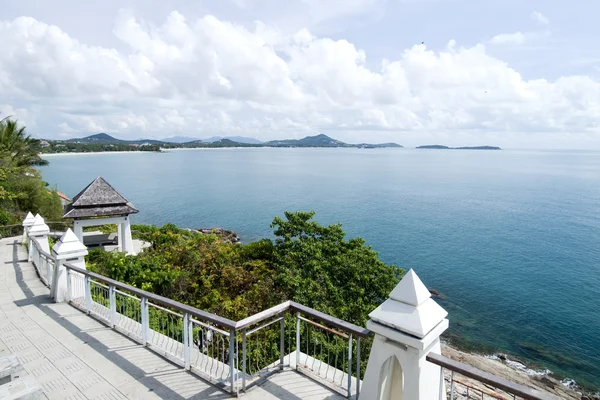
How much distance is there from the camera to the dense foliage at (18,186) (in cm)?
2511

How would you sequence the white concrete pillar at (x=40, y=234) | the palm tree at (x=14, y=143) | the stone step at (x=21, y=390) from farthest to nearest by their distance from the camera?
the palm tree at (x=14, y=143) → the white concrete pillar at (x=40, y=234) → the stone step at (x=21, y=390)

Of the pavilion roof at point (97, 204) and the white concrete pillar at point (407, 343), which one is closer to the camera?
the white concrete pillar at point (407, 343)

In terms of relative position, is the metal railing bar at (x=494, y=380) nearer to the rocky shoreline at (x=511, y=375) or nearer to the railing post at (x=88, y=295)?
the railing post at (x=88, y=295)

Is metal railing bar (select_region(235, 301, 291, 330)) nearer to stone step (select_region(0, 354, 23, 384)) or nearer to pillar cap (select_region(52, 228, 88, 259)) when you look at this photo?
stone step (select_region(0, 354, 23, 384))

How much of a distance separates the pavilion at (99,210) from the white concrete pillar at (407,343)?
15.7m

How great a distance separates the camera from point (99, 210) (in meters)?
17.4

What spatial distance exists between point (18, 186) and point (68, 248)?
79.8 ft

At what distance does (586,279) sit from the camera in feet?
85.7

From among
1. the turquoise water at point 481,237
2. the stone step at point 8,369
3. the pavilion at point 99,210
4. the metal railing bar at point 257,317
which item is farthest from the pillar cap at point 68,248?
the turquoise water at point 481,237

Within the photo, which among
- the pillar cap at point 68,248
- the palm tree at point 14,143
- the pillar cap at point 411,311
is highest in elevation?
the palm tree at point 14,143

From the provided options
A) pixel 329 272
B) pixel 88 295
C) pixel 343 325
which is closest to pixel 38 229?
pixel 88 295

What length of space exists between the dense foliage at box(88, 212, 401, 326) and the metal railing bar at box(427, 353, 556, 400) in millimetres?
8273

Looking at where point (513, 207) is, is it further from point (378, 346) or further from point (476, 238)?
point (378, 346)

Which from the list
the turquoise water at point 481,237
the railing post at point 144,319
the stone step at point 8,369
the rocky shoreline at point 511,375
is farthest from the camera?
the turquoise water at point 481,237
